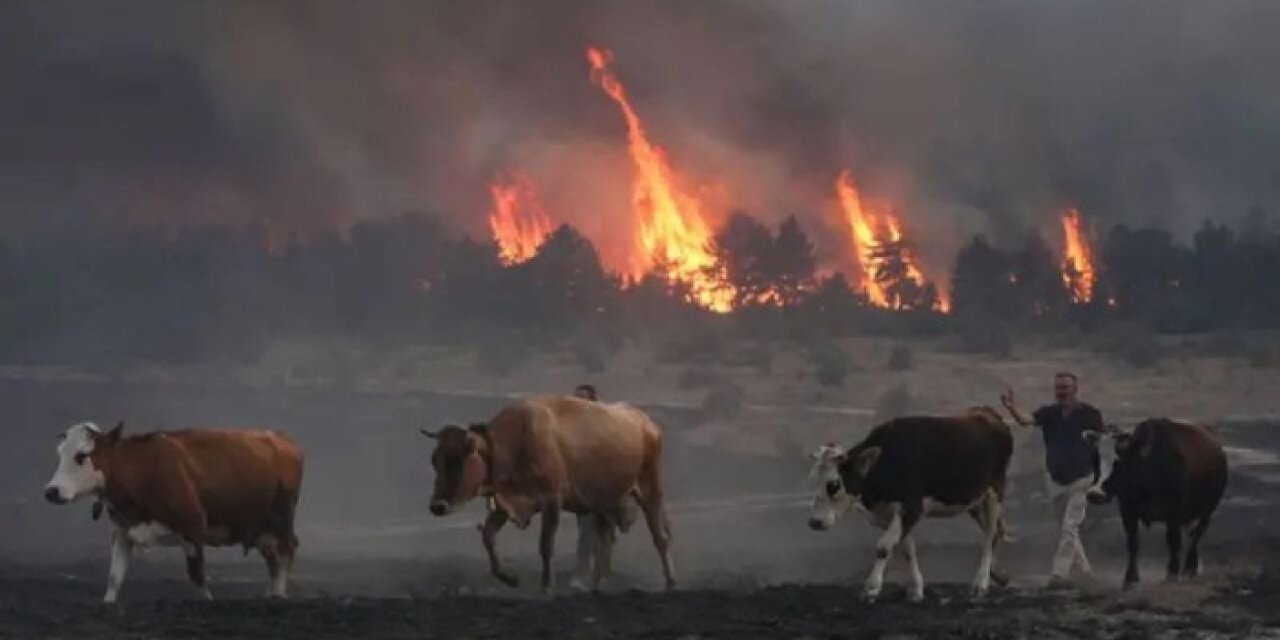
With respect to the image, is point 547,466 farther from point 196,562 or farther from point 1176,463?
point 1176,463

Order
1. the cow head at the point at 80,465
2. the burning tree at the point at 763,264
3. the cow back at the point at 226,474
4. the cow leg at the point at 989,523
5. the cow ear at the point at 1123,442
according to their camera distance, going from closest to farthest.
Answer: the cow head at the point at 80,465
the cow back at the point at 226,474
the cow leg at the point at 989,523
the cow ear at the point at 1123,442
the burning tree at the point at 763,264

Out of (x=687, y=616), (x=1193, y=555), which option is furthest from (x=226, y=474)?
(x=1193, y=555)

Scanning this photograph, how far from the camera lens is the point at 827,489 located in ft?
58.7

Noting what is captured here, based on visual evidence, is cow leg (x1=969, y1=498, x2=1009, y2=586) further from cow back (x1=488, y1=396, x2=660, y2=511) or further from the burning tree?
the burning tree

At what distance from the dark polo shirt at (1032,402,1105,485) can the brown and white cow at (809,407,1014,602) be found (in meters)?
1.22

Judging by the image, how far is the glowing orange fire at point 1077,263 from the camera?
77.3 m

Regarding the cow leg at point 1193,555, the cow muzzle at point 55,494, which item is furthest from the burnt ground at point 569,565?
the cow muzzle at point 55,494

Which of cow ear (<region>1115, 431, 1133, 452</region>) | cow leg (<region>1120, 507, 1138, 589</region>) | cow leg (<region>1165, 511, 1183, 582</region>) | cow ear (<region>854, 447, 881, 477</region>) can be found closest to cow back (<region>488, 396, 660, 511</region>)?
cow ear (<region>854, 447, 881, 477</region>)

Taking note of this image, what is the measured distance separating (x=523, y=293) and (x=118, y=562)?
185 feet

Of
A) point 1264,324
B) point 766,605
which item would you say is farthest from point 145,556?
point 1264,324

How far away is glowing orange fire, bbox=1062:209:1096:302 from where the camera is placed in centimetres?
7731

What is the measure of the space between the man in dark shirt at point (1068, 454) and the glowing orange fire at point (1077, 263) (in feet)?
184

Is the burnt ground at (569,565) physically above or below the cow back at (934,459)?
below

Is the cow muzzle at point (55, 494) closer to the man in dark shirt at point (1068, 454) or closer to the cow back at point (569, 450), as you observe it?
the cow back at point (569, 450)
